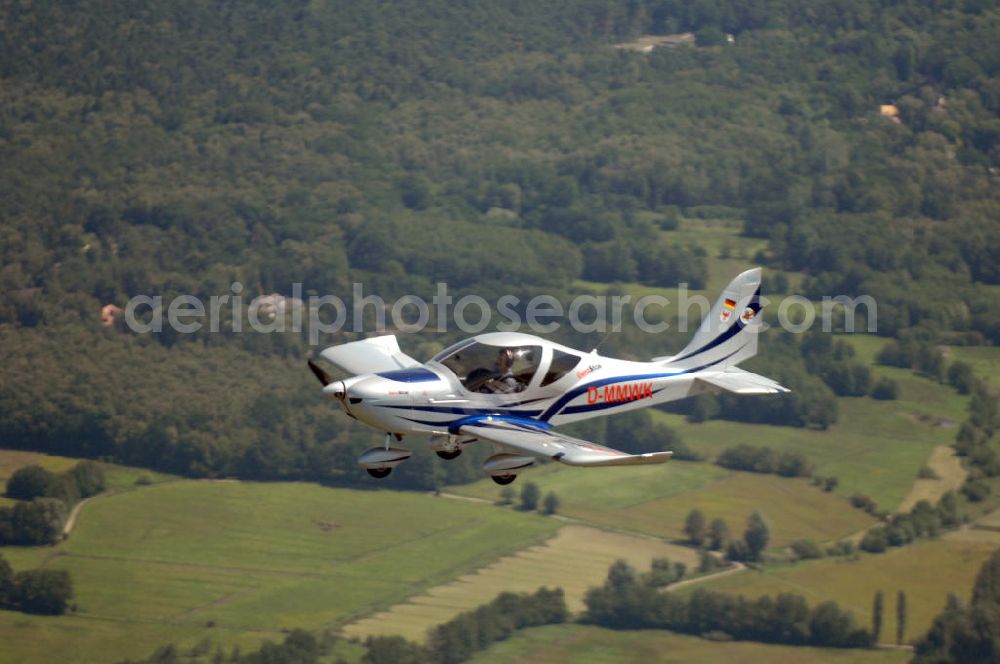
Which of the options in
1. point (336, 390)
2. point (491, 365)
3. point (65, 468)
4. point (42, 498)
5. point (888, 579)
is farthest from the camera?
point (65, 468)

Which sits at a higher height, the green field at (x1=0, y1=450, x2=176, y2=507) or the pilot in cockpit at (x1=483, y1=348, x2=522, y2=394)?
the pilot in cockpit at (x1=483, y1=348, x2=522, y2=394)

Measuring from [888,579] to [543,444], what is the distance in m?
118

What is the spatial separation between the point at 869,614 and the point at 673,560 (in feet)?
63.6

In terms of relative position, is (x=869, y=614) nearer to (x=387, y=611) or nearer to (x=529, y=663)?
(x=529, y=663)

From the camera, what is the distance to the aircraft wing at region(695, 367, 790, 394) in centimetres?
4519

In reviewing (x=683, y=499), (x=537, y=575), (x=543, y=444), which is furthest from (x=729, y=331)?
(x=683, y=499)

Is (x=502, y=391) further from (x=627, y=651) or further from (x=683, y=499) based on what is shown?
(x=683, y=499)

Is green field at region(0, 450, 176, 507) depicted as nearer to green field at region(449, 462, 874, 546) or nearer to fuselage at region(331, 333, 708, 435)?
green field at region(449, 462, 874, 546)

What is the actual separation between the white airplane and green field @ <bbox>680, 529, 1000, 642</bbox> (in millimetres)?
104609

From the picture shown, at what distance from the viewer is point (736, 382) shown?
4622 cm

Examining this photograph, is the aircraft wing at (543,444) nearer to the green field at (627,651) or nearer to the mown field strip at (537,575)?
the mown field strip at (537,575)

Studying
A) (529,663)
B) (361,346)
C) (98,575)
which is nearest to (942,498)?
(529,663)

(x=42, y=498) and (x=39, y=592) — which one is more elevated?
(x=42, y=498)

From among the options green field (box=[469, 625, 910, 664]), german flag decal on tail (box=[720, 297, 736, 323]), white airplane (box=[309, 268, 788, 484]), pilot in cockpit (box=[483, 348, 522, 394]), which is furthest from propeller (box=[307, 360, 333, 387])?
green field (box=[469, 625, 910, 664])
